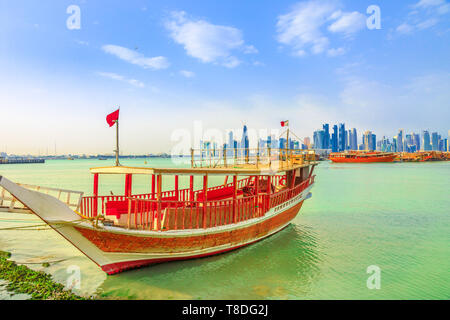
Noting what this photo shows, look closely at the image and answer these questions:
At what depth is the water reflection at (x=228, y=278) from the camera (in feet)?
22.8

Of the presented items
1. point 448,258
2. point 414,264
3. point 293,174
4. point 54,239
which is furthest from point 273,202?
point 54,239

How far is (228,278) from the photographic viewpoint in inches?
308

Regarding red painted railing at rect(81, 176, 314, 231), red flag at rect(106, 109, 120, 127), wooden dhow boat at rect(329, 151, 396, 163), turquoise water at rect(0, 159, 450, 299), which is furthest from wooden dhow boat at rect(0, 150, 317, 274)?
wooden dhow boat at rect(329, 151, 396, 163)

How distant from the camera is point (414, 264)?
30.5ft

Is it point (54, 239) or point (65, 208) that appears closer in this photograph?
point (65, 208)

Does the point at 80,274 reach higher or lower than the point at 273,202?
lower

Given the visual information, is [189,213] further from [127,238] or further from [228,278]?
[228,278]

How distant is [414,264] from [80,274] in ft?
37.0

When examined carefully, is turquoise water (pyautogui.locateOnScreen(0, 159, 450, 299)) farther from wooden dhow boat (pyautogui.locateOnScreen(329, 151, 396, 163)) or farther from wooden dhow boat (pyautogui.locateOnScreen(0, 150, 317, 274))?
wooden dhow boat (pyautogui.locateOnScreen(329, 151, 396, 163))

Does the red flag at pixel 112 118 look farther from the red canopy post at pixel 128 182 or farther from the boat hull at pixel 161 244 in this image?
the boat hull at pixel 161 244
